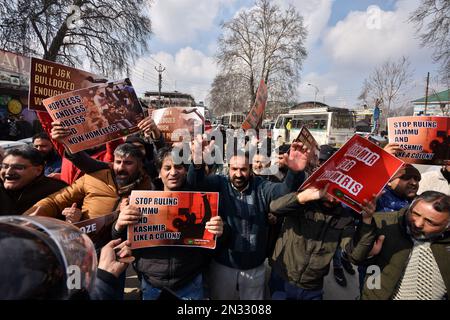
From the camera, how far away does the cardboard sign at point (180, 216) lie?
6.65 ft

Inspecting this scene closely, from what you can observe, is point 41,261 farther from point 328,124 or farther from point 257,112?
point 328,124

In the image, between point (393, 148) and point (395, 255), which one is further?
point (393, 148)

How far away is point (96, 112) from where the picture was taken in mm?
2803

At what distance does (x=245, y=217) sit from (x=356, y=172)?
0.94 meters

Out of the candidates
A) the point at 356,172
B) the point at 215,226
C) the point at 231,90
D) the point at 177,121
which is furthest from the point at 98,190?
the point at 231,90

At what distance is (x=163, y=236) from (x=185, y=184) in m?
0.48

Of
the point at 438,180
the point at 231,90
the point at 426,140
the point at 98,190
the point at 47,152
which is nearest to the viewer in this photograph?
the point at 98,190

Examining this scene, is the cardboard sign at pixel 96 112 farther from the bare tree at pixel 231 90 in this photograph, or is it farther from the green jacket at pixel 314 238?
the bare tree at pixel 231 90

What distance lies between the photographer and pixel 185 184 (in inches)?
91.4

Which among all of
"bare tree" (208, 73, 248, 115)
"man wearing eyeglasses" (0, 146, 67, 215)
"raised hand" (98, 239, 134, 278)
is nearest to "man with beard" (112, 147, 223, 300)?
"raised hand" (98, 239, 134, 278)

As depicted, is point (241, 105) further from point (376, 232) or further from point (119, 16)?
point (376, 232)

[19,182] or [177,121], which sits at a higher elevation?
[177,121]

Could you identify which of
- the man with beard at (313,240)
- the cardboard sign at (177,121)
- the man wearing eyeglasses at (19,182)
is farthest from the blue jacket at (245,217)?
the cardboard sign at (177,121)

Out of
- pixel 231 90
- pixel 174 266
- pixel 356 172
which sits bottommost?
pixel 174 266
